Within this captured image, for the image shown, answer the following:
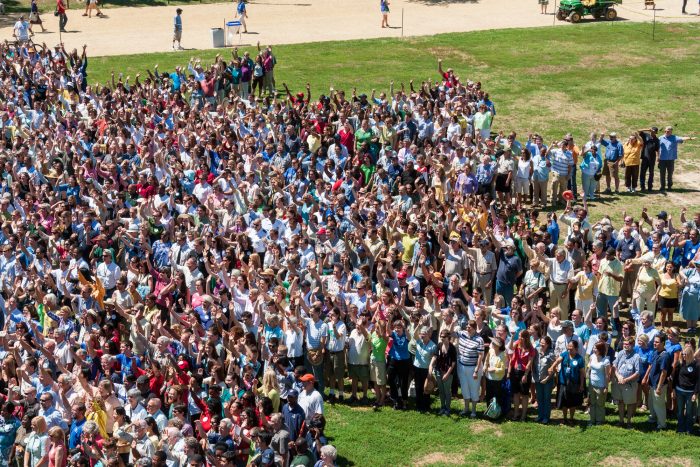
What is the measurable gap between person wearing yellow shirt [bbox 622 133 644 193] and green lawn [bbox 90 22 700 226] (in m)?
3.33

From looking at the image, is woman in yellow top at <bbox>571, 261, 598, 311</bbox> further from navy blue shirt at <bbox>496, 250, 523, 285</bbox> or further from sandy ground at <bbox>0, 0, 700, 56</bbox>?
sandy ground at <bbox>0, 0, 700, 56</bbox>

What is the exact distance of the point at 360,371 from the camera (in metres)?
16.9

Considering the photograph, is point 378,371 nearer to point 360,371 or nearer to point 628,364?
point 360,371

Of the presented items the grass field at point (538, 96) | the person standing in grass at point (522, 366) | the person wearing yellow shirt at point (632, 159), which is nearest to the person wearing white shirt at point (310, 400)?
the grass field at point (538, 96)

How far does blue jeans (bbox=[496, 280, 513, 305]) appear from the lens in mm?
18844

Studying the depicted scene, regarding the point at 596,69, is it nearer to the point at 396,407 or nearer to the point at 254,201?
the point at 254,201

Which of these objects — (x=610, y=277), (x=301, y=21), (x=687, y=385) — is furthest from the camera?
(x=301, y=21)

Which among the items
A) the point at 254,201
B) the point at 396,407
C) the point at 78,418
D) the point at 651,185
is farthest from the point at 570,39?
the point at 78,418

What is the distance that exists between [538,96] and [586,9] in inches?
464

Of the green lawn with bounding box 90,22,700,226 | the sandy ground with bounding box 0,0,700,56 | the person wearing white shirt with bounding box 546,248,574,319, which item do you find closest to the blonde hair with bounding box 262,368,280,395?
the person wearing white shirt with bounding box 546,248,574,319

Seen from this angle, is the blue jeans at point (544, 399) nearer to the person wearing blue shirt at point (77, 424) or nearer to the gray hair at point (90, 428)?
the gray hair at point (90, 428)

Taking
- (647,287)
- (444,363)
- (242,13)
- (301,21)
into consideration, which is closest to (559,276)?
(647,287)

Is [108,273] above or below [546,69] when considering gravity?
below

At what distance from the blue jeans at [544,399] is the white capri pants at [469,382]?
938 mm
